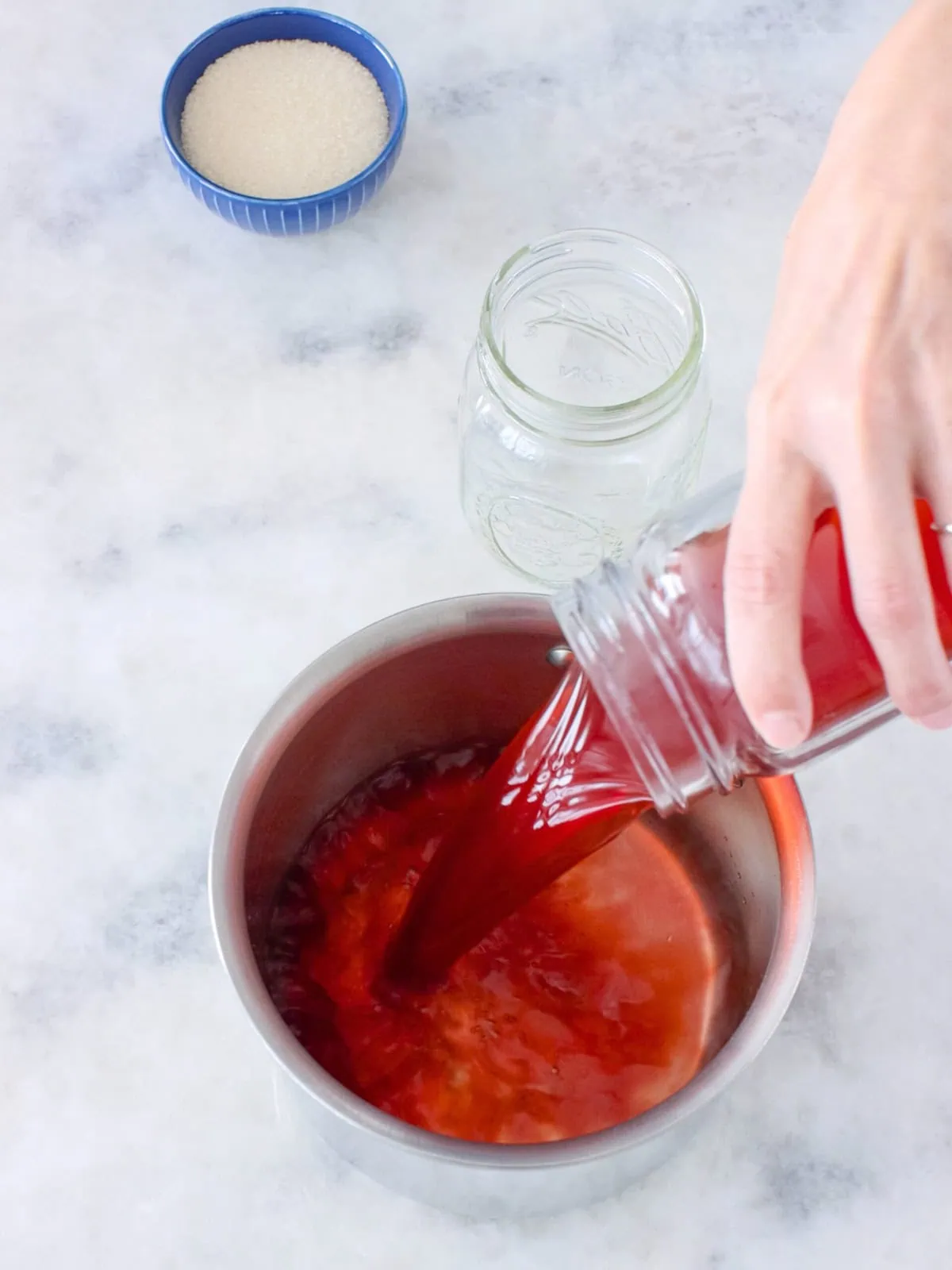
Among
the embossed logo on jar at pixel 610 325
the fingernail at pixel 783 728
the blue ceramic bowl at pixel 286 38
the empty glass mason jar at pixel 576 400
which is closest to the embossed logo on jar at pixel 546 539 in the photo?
the empty glass mason jar at pixel 576 400

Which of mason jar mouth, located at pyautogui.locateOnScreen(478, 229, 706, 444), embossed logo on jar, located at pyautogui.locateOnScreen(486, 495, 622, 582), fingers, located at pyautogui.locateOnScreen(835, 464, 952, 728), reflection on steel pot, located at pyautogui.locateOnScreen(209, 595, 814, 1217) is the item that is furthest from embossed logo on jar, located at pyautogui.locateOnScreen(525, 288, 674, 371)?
fingers, located at pyautogui.locateOnScreen(835, 464, 952, 728)

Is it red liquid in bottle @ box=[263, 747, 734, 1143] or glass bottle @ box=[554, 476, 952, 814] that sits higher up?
glass bottle @ box=[554, 476, 952, 814]

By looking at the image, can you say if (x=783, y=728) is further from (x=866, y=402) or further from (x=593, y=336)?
(x=593, y=336)

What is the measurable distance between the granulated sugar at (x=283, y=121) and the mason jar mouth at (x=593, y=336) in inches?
6.8

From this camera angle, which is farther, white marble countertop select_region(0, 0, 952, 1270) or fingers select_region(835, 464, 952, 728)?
white marble countertop select_region(0, 0, 952, 1270)

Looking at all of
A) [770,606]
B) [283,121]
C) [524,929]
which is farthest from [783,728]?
[283,121]

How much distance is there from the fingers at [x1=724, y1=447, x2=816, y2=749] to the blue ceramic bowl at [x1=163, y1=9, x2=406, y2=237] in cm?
48

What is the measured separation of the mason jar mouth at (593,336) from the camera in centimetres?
75

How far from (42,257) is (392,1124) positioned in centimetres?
67

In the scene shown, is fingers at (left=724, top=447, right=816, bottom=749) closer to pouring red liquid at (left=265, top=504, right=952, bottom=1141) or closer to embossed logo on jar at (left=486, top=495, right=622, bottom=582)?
pouring red liquid at (left=265, top=504, right=952, bottom=1141)

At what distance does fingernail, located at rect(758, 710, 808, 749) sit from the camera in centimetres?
50

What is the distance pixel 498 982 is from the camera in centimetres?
74

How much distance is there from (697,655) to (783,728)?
0.20 feet

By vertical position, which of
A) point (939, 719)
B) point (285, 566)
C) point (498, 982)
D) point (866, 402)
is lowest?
point (498, 982)
